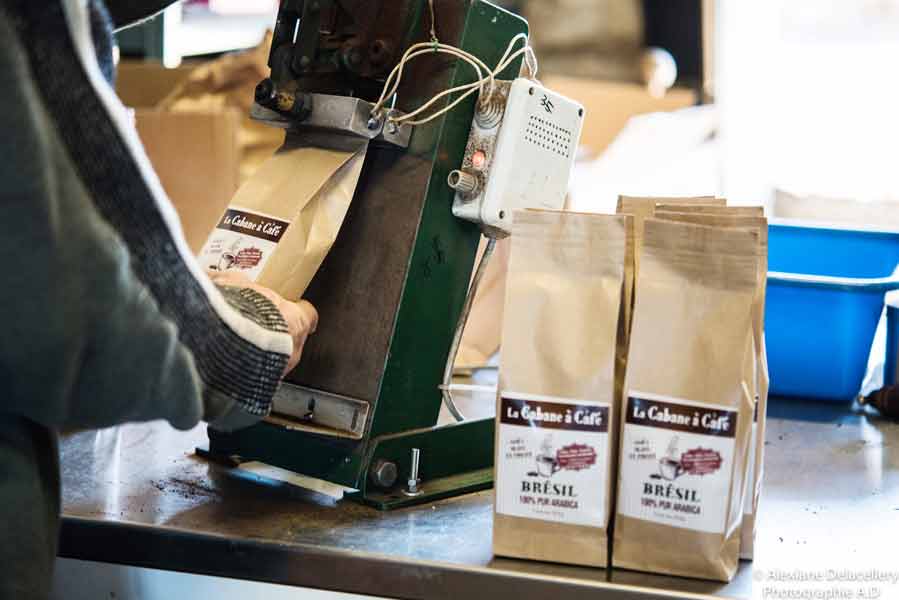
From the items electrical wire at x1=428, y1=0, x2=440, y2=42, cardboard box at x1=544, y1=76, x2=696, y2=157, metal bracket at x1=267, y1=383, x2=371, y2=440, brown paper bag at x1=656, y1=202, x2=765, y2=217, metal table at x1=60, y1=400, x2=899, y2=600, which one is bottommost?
metal table at x1=60, y1=400, x2=899, y2=600

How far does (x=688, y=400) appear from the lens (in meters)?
1.03

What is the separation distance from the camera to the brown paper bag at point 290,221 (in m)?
1.22

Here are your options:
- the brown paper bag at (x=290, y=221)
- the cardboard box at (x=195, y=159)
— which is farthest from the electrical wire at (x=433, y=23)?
the cardboard box at (x=195, y=159)

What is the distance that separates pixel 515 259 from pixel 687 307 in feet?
0.54

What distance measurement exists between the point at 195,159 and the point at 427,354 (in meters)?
1.39

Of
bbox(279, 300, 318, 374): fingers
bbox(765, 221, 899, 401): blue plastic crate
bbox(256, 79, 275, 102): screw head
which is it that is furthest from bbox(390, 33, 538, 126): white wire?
bbox(765, 221, 899, 401): blue plastic crate

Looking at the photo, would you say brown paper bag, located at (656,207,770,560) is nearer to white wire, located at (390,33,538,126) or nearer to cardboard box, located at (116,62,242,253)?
white wire, located at (390,33,538,126)

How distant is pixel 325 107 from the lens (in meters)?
1.27

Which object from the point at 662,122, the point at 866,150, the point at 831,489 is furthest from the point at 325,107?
the point at 866,150

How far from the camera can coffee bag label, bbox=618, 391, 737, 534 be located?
40.5 inches

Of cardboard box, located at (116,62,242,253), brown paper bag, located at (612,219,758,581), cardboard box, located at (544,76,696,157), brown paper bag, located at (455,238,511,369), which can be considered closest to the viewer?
brown paper bag, located at (612,219,758,581)

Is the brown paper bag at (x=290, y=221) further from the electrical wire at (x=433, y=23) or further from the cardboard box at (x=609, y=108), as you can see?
the cardboard box at (x=609, y=108)

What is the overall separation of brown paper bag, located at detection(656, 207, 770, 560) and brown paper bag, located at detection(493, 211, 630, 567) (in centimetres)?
9

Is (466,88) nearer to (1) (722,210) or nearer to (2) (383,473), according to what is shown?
(1) (722,210)
